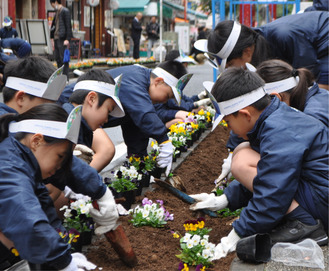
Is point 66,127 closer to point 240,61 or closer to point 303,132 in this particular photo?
point 303,132

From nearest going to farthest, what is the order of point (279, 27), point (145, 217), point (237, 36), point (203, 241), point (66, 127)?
point (66, 127) → point (203, 241) → point (145, 217) → point (237, 36) → point (279, 27)

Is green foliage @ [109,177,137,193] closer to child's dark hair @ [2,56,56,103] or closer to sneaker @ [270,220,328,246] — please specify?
child's dark hair @ [2,56,56,103]

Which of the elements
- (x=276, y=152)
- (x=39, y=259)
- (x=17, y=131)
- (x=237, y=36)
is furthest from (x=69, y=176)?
(x=237, y=36)

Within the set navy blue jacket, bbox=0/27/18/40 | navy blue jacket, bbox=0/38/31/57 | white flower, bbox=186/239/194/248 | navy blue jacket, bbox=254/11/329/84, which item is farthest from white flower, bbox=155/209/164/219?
navy blue jacket, bbox=0/27/18/40

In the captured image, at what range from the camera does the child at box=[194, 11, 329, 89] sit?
14.2 ft

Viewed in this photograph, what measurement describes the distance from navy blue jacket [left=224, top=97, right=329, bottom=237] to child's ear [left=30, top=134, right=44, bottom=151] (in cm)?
119

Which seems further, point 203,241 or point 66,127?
point 203,241

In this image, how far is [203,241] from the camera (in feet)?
9.59

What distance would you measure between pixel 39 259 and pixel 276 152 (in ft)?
4.48

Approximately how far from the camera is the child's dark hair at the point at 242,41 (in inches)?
170

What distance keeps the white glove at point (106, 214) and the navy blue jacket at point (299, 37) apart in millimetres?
2226

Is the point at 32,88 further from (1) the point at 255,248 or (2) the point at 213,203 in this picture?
(1) the point at 255,248

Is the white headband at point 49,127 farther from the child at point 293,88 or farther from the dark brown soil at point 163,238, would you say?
the child at point 293,88

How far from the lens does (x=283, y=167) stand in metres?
2.94
